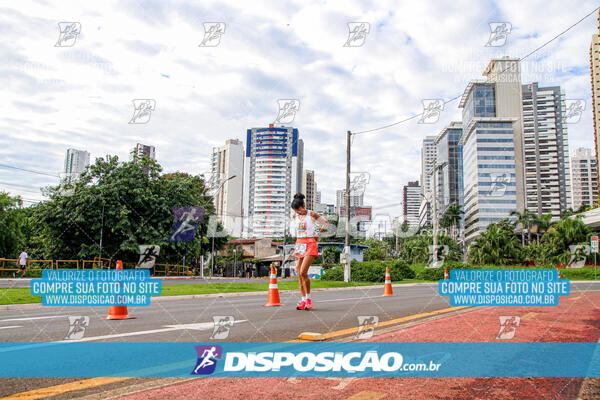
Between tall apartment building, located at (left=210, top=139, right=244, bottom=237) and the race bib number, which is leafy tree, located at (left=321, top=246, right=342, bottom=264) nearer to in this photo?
the race bib number

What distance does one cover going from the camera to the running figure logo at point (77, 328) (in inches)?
193

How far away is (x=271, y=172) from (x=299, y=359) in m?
177

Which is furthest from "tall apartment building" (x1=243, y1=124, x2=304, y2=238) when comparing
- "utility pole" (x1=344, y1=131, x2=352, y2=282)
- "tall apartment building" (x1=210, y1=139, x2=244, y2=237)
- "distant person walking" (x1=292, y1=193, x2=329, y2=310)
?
"distant person walking" (x1=292, y1=193, x2=329, y2=310)

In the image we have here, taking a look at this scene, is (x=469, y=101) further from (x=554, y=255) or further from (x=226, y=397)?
(x=226, y=397)

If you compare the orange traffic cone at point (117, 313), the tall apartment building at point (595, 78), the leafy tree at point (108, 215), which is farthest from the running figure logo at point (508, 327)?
the tall apartment building at point (595, 78)

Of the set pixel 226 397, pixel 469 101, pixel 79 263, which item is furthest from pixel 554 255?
pixel 469 101

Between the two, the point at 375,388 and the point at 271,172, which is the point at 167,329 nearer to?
the point at 375,388

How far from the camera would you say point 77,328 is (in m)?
5.48

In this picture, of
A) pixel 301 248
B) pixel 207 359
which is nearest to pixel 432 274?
pixel 301 248

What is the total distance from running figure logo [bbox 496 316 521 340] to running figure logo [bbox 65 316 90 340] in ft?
14.9

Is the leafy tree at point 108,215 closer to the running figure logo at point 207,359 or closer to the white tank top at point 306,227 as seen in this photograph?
the white tank top at point 306,227

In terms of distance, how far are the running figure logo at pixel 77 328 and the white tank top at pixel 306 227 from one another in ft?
11.3

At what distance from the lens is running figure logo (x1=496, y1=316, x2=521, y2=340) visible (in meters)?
4.84

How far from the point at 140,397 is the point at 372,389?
1422 mm
